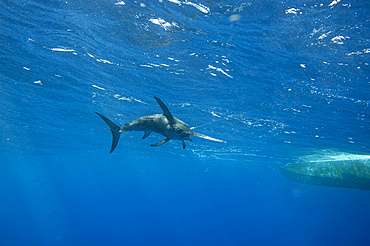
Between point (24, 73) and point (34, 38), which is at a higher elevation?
point (34, 38)

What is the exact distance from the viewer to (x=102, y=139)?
91.3 ft

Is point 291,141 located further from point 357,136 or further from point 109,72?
point 109,72

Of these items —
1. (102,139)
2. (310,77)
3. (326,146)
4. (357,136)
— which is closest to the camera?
(310,77)

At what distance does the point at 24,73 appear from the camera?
39.9ft

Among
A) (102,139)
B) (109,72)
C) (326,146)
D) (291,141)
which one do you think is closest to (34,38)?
(109,72)

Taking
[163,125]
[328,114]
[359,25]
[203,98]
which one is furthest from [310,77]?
[163,125]

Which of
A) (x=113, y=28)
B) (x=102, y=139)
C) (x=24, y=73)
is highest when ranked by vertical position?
(x=113, y=28)

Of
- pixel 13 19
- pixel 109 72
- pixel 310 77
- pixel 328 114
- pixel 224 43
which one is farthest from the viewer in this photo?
pixel 328 114

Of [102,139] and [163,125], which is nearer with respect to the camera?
[163,125]

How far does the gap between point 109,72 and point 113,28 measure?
11.6 ft

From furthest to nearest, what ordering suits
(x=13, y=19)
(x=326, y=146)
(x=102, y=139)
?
1. (x=102, y=139)
2. (x=326, y=146)
3. (x=13, y=19)

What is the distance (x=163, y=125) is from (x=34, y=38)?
9440 mm

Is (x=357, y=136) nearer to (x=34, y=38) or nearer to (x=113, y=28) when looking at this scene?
(x=113, y=28)

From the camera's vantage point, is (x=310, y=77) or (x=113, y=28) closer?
(x=113, y=28)
